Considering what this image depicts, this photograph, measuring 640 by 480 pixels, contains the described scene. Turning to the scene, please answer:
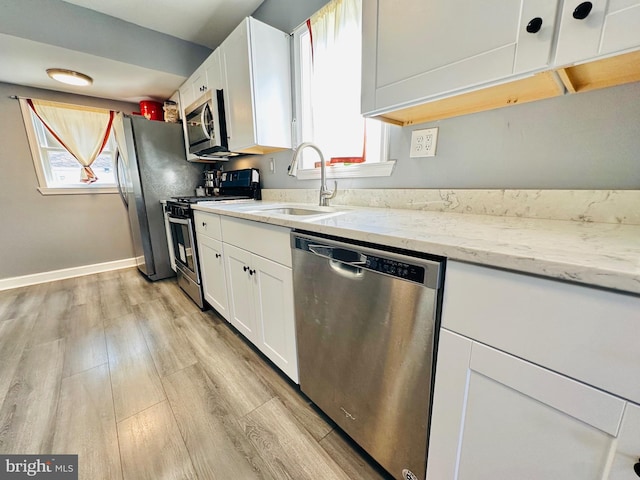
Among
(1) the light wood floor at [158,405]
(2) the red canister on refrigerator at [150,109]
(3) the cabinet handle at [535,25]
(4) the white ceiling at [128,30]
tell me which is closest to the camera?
(3) the cabinet handle at [535,25]

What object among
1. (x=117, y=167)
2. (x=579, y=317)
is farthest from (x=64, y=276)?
(x=579, y=317)

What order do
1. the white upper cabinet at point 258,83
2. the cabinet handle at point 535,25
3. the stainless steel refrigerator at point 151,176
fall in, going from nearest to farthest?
1. the cabinet handle at point 535,25
2. the white upper cabinet at point 258,83
3. the stainless steel refrigerator at point 151,176

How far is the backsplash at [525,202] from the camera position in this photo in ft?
2.53

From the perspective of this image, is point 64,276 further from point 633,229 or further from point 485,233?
point 633,229

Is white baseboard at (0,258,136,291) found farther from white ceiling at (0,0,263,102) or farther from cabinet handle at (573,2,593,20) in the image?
cabinet handle at (573,2,593,20)

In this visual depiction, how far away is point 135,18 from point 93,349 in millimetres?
2720

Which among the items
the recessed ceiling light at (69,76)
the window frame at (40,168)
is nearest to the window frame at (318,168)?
the recessed ceiling light at (69,76)

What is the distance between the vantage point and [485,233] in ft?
2.29

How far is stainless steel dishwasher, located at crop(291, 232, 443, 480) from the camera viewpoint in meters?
0.68

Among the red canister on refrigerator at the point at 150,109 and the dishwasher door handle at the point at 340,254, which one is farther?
the red canister on refrigerator at the point at 150,109

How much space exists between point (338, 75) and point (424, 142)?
2.54 ft

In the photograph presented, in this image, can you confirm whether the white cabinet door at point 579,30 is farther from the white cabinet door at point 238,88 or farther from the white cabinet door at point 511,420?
the white cabinet door at point 238,88

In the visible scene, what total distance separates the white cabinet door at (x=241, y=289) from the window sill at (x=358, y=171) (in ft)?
2.49

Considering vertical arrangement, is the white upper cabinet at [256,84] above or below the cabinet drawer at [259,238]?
above
